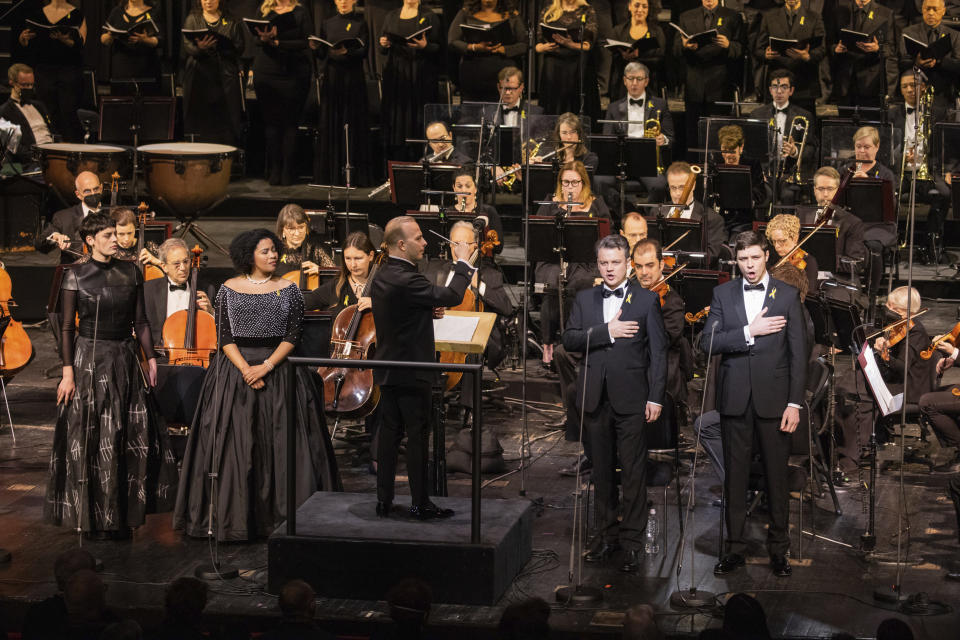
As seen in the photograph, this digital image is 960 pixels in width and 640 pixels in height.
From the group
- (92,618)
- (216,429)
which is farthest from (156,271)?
(92,618)

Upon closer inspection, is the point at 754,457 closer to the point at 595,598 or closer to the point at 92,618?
the point at 595,598

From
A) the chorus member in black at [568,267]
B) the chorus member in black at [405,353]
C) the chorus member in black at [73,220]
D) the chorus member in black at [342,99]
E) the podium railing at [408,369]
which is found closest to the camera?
the podium railing at [408,369]

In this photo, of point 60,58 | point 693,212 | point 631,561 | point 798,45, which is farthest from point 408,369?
point 60,58

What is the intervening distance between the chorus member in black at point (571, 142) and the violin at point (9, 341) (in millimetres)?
3782

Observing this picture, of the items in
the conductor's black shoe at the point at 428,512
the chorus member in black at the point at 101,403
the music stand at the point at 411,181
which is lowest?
the conductor's black shoe at the point at 428,512

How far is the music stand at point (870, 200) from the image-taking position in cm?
895

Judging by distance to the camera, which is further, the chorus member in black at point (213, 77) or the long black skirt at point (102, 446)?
the chorus member in black at point (213, 77)

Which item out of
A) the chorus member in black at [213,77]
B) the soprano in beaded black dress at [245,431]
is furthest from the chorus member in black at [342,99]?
the soprano in beaded black dress at [245,431]

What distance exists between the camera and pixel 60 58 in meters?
11.8

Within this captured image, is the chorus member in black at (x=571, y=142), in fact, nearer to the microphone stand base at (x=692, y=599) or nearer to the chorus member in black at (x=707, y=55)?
the chorus member in black at (x=707, y=55)

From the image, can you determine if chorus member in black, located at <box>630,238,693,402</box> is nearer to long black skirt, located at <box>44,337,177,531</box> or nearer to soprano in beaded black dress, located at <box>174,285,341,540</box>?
soprano in beaded black dress, located at <box>174,285,341,540</box>

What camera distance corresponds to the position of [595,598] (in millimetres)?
5500

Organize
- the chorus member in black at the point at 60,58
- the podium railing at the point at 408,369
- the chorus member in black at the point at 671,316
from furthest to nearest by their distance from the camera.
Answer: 1. the chorus member in black at the point at 60,58
2. the chorus member in black at the point at 671,316
3. the podium railing at the point at 408,369

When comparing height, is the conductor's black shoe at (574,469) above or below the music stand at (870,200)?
below
